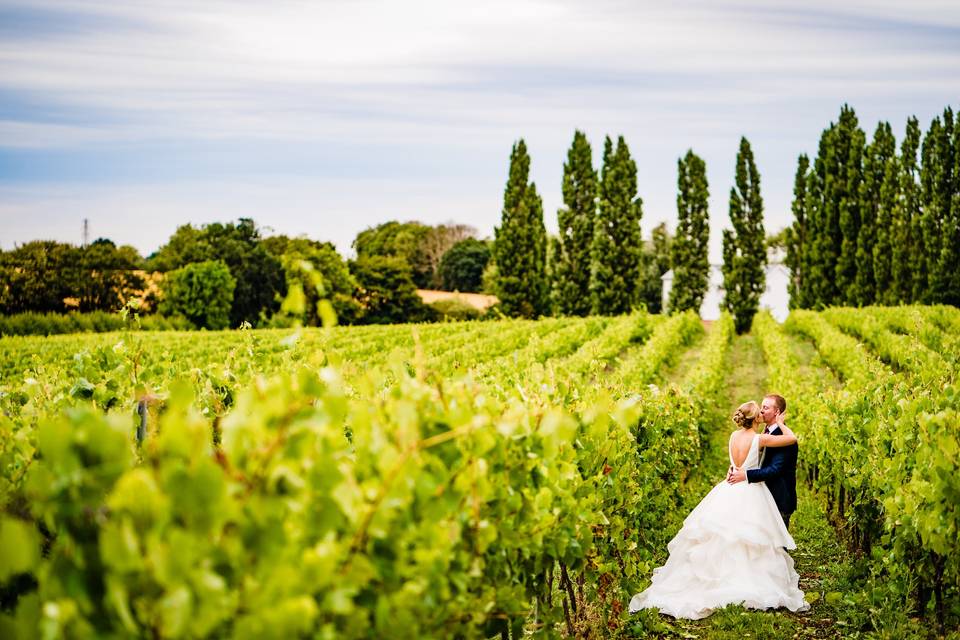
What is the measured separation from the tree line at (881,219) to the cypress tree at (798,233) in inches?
47.5

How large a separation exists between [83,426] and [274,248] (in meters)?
73.1

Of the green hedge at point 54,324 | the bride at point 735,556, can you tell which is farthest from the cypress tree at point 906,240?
the bride at point 735,556

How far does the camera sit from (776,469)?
24.0 ft

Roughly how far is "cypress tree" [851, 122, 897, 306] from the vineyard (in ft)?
135

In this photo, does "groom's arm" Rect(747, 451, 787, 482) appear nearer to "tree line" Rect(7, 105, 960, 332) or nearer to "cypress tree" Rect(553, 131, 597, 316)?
"tree line" Rect(7, 105, 960, 332)

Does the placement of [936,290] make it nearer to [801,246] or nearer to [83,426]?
[801,246]

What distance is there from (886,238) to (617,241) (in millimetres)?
14283

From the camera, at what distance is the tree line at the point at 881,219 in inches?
1741

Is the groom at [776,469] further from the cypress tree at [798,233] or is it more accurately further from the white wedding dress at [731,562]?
the cypress tree at [798,233]

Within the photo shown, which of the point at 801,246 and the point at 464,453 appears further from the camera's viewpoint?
the point at 801,246

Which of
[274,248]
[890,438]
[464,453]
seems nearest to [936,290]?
[890,438]

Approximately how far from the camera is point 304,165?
2717 inches

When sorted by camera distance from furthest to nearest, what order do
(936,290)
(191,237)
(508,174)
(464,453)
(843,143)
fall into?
1. (191,237)
2. (508,174)
3. (843,143)
4. (936,290)
5. (464,453)

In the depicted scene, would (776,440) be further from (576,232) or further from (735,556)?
(576,232)
